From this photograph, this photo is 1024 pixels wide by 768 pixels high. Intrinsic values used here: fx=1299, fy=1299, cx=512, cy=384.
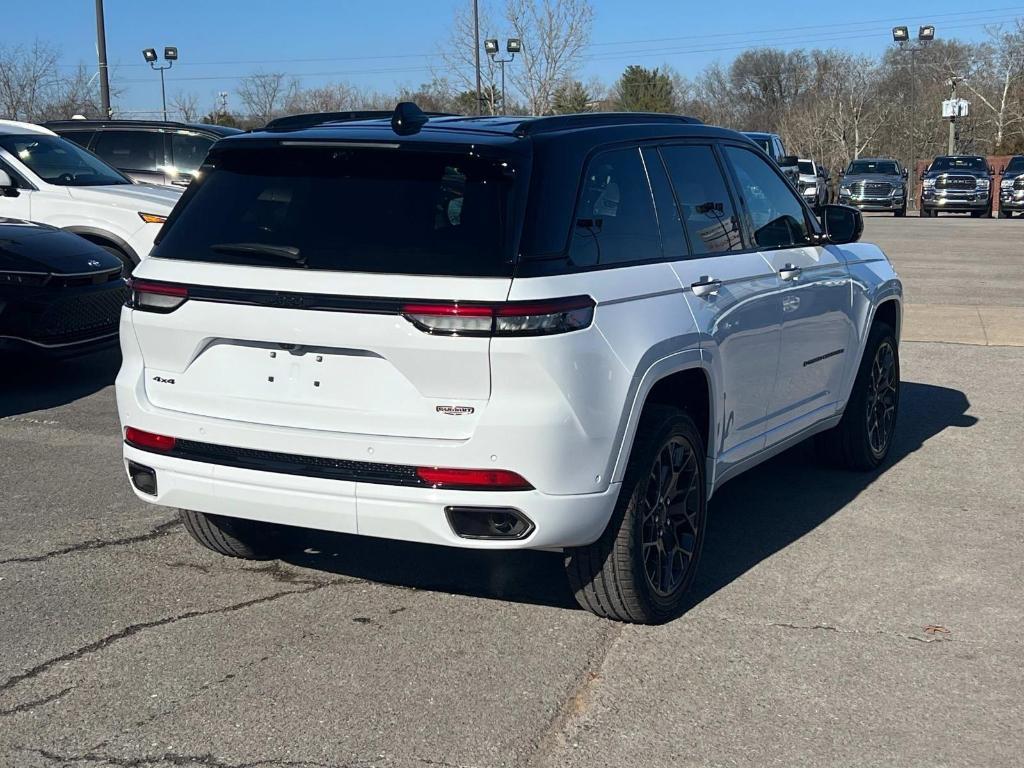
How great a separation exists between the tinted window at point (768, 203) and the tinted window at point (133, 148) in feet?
38.3

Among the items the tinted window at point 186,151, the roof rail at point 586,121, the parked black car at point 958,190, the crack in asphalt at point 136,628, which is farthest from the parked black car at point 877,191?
the crack in asphalt at point 136,628

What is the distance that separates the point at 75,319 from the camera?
905 cm

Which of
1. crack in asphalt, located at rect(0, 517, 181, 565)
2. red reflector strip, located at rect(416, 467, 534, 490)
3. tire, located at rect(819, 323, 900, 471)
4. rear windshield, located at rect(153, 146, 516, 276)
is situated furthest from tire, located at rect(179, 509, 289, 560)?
tire, located at rect(819, 323, 900, 471)

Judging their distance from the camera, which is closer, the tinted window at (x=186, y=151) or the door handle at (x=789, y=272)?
the door handle at (x=789, y=272)

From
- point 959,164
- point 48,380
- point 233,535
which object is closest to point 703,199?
point 233,535

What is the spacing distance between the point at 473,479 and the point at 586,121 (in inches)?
61.2

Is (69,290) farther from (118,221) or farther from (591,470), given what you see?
(591,470)

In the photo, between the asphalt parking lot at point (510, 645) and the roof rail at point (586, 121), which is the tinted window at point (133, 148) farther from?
the roof rail at point (586, 121)

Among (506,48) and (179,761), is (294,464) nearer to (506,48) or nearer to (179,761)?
(179,761)

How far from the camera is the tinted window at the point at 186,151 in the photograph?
1612 centimetres

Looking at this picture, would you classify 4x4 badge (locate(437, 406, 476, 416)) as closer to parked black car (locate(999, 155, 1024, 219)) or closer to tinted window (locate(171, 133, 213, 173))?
tinted window (locate(171, 133, 213, 173))

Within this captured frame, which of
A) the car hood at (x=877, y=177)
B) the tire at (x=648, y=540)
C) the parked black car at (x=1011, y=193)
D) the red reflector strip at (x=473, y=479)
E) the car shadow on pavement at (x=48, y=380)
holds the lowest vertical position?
the parked black car at (x=1011, y=193)

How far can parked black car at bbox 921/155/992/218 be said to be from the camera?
3934cm

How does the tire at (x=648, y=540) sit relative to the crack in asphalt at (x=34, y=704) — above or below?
above
